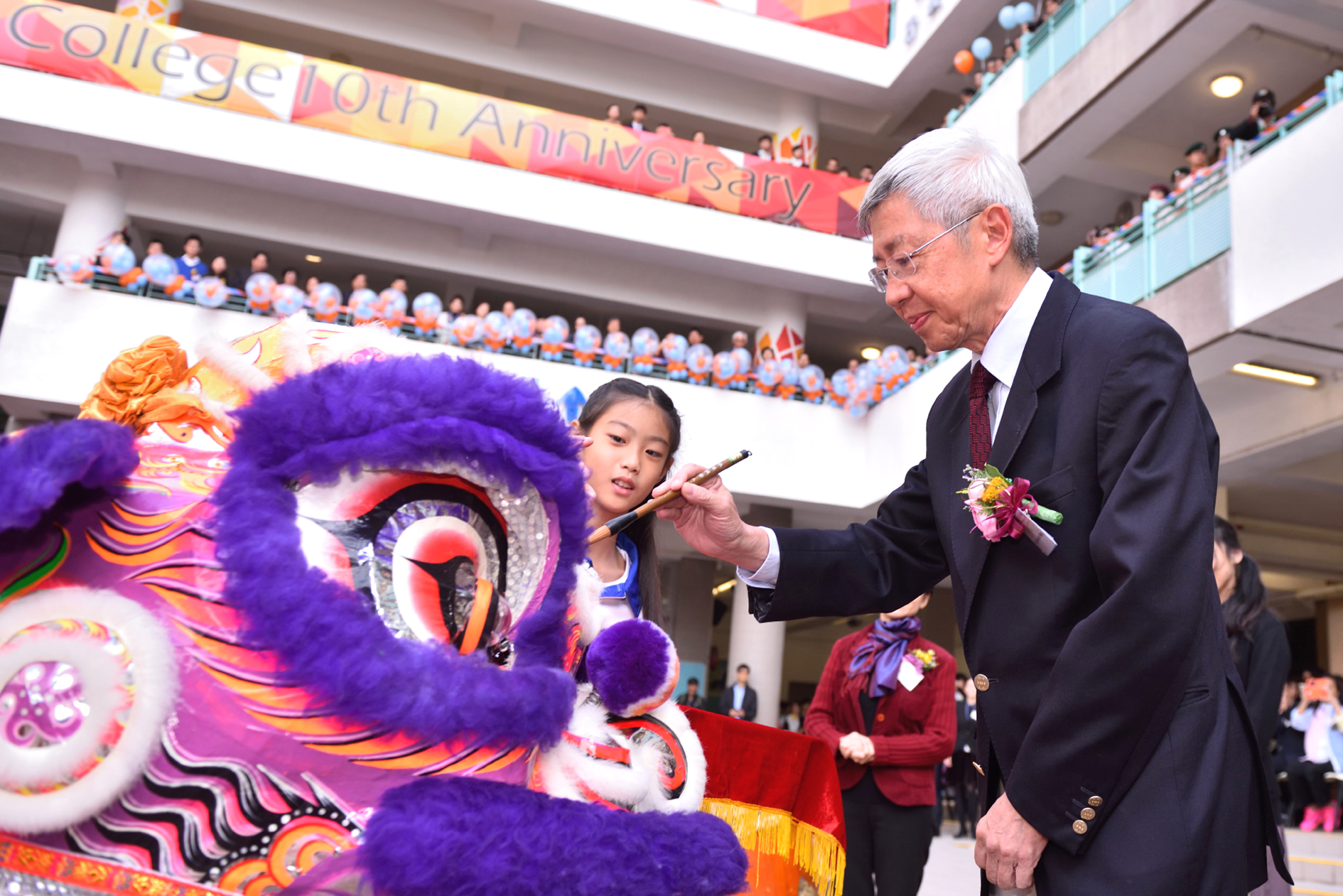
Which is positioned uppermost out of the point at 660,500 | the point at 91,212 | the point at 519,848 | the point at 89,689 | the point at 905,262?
the point at 91,212

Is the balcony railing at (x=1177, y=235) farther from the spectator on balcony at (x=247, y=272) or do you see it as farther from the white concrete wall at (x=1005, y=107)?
the spectator on balcony at (x=247, y=272)

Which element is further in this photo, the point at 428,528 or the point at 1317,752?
the point at 1317,752

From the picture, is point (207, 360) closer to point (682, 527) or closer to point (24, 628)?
point (24, 628)

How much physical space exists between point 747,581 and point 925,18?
48.4 ft

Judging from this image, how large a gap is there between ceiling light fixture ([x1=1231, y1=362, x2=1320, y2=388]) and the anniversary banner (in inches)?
166

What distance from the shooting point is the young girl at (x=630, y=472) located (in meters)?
2.41

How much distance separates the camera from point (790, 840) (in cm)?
228

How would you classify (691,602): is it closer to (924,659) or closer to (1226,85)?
(1226,85)

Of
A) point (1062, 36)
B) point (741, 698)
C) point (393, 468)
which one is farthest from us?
point (741, 698)

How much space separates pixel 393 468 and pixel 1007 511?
0.97m

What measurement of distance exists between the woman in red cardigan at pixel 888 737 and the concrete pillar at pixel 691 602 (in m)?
12.2

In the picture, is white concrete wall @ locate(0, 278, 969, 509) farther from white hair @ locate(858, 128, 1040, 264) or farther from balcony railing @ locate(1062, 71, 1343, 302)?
white hair @ locate(858, 128, 1040, 264)

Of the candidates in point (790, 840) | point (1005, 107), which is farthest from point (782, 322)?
point (790, 840)

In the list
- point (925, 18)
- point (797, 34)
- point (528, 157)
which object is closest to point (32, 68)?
point (528, 157)
